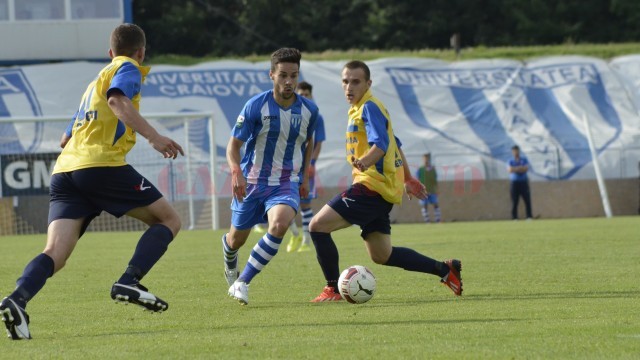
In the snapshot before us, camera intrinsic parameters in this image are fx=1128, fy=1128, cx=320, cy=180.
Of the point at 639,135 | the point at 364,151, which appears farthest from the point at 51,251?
the point at 639,135

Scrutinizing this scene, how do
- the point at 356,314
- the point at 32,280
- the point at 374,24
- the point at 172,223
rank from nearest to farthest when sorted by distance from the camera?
the point at 32,280, the point at 172,223, the point at 356,314, the point at 374,24

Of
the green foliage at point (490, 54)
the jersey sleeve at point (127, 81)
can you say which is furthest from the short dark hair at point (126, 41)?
the green foliage at point (490, 54)

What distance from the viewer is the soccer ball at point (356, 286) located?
8.25 m

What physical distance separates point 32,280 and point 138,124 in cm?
109

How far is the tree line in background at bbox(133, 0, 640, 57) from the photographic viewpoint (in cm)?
4459

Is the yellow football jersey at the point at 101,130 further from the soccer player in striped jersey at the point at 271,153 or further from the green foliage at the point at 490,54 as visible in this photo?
the green foliage at the point at 490,54

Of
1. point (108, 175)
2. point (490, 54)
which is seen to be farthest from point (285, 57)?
point (490, 54)

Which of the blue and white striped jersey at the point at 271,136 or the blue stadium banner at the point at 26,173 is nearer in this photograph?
the blue and white striped jersey at the point at 271,136

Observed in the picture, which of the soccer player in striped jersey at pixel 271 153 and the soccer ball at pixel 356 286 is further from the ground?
the soccer player in striped jersey at pixel 271 153

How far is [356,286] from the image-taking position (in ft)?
27.0

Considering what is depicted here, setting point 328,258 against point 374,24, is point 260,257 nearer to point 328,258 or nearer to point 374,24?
point 328,258

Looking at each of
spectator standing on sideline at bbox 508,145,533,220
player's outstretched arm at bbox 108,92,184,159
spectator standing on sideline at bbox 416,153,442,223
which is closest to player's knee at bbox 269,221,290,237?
player's outstretched arm at bbox 108,92,184,159

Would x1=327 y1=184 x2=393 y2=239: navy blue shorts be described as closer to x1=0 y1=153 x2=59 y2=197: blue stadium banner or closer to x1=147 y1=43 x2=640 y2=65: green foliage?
x1=0 y1=153 x2=59 y2=197: blue stadium banner

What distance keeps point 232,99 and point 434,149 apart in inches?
240
